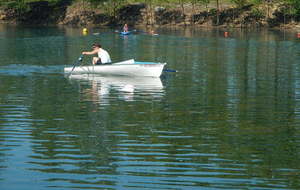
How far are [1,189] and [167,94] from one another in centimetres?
1756

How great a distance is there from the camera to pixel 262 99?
31.2 metres

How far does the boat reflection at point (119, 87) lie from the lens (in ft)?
106

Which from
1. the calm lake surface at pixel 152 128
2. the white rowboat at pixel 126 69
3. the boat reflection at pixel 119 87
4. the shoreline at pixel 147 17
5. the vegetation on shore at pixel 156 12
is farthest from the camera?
the vegetation on shore at pixel 156 12

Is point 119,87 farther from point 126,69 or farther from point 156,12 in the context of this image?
point 156,12

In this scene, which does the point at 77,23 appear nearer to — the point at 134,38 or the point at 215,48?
the point at 134,38

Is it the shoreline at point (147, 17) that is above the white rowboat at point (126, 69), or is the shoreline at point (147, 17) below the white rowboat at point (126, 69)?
above

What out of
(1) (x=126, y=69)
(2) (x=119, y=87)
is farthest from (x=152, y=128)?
(1) (x=126, y=69)

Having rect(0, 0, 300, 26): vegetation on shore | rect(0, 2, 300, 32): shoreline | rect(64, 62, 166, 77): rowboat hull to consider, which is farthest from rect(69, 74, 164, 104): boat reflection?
rect(0, 0, 300, 26): vegetation on shore

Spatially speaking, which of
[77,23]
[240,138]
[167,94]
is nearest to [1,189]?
[240,138]

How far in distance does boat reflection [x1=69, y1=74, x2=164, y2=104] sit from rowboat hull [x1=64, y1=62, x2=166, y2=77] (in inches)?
14.4

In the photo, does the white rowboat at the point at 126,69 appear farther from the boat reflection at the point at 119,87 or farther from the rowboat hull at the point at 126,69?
the boat reflection at the point at 119,87

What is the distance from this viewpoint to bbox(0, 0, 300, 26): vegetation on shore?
11019cm

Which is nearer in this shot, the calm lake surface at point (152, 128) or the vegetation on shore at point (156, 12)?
the calm lake surface at point (152, 128)

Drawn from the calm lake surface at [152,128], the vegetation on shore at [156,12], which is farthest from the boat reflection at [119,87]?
the vegetation on shore at [156,12]
